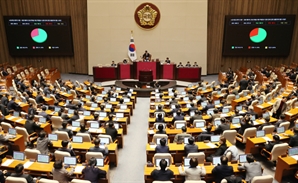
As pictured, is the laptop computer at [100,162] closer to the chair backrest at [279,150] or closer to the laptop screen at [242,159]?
the laptop screen at [242,159]

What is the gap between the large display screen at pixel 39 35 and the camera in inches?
787

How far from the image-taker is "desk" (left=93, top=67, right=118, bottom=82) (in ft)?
61.1

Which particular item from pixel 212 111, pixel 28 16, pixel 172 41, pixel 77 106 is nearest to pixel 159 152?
pixel 212 111

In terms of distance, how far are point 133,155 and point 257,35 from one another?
15.4 metres

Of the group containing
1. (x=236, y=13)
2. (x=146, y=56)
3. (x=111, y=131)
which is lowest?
(x=111, y=131)

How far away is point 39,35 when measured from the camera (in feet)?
66.4

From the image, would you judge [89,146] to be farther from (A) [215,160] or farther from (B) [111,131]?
(A) [215,160]

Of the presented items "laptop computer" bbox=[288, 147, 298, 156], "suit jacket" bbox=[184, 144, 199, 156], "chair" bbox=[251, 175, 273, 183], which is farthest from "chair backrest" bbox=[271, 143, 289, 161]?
"suit jacket" bbox=[184, 144, 199, 156]

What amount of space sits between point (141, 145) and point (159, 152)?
7.87 feet

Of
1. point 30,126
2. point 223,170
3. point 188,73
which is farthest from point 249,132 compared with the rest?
point 188,73

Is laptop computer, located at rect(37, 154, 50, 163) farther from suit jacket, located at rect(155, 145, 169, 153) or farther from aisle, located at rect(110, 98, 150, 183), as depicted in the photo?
suit jacket, located at rect(155, 145, 169, 153)

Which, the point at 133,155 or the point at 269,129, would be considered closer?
the point at 269,129

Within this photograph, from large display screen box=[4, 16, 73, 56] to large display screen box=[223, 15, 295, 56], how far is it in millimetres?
12250

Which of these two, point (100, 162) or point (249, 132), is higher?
point (249, 132)
